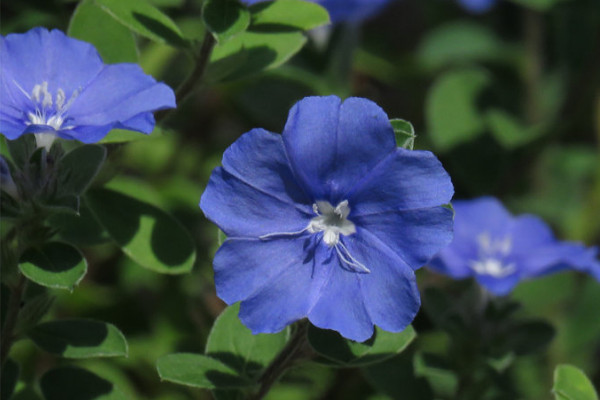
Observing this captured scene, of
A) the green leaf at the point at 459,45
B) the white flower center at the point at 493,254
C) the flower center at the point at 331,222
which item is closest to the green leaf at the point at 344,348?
the flower center at the point at 331,222

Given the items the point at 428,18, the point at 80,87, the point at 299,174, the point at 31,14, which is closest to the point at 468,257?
the point at 299,174

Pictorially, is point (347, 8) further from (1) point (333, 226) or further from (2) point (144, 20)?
(1) point (333, 226)

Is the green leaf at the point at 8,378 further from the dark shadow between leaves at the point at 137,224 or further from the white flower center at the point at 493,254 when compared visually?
the white flower center at the point at 493,254

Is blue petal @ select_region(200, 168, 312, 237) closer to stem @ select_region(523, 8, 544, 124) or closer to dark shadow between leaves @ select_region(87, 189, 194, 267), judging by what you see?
dark shadow between leaves @ select_region(87, 189, 194, 267)

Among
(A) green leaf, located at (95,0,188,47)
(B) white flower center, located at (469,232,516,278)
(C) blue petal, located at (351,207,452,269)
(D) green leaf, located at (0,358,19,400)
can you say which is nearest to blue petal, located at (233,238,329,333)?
(C) blue petal, located at (351,207,452,269)

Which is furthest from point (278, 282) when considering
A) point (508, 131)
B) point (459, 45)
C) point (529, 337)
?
point (459, 45)

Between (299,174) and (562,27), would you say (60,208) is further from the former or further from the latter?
(562,27)
